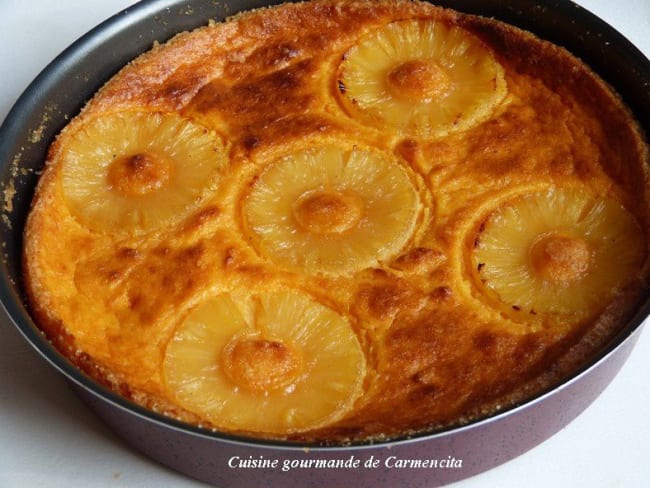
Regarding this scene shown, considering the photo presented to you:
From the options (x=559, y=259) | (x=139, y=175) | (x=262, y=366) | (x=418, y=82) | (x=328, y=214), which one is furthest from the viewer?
(x=418, y=82)

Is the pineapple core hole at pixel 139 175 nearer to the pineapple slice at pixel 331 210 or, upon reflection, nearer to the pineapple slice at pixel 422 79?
the pineapple slice at pixel 331 210

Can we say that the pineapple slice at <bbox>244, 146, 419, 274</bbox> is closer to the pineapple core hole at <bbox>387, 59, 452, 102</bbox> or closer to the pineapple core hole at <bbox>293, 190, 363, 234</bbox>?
the pineapple core hole at <bbox>293, 190, 363, 234</bbox>

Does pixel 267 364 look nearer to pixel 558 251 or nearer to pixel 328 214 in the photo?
pixel 328 214

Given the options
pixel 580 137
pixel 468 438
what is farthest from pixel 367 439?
pixel 580 137

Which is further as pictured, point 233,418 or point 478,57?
point 478,57

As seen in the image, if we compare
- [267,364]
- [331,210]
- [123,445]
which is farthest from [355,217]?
[123,445]

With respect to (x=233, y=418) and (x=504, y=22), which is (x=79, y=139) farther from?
(x=504, y=22)
